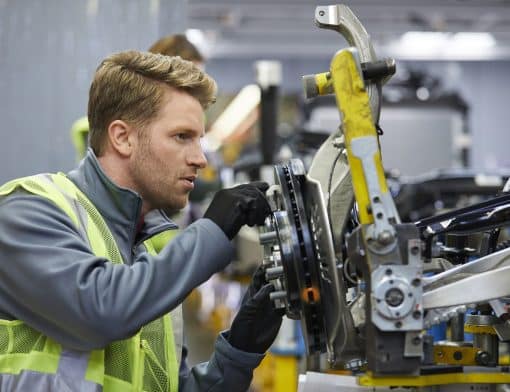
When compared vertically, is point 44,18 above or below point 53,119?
above

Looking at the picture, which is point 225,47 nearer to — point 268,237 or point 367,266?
point 268,237

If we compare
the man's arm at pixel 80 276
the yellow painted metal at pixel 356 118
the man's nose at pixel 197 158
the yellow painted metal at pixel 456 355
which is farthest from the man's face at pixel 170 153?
the yellow painted metal at pixel 456 355

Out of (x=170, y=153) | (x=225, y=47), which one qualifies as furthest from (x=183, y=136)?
(x=225, y=47)

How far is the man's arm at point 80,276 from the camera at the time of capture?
1.71 metres

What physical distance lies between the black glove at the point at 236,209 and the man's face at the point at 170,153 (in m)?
0.24

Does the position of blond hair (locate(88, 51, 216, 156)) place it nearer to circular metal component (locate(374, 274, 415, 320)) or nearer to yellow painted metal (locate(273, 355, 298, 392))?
circular metal component (locate(374, 274, 415, 320))

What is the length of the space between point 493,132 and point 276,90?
10.8 m

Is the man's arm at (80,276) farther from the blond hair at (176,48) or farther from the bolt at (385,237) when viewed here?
the blond hair at (176,48)

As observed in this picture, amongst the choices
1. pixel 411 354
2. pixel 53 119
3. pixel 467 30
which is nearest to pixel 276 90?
pixel 53 119

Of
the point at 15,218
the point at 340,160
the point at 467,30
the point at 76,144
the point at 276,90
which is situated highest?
the point at 467,30

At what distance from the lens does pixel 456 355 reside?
6.33 ft

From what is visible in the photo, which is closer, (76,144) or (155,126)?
(155,126)

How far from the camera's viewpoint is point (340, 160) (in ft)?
6.25

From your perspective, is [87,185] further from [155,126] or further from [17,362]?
[17,362]
